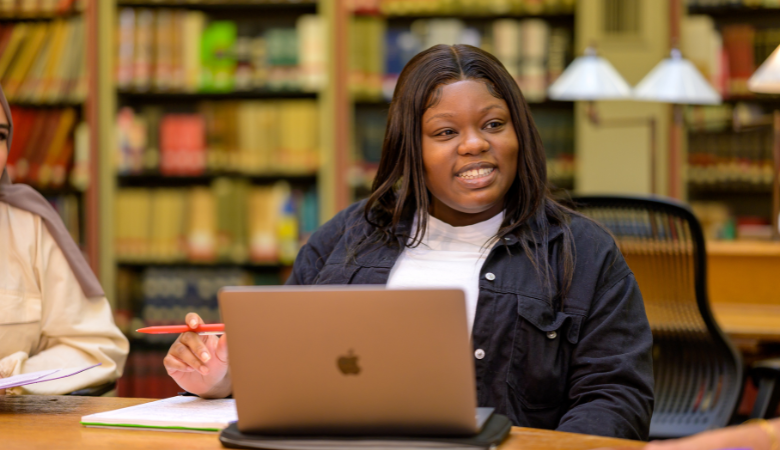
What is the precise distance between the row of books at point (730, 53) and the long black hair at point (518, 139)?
247 cm

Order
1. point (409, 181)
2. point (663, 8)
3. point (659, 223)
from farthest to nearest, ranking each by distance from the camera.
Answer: point (663, 8)
point (659, 223)
point (409, 181)

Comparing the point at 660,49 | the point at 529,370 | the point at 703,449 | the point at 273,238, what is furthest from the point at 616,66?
the point at 703,449

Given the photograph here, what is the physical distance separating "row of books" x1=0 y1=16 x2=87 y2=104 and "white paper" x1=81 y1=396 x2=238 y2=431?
9.47ft

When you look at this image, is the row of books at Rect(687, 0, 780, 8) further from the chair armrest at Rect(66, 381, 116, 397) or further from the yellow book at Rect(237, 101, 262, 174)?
the chair armrest at Rect(66, 381, 116, 397)

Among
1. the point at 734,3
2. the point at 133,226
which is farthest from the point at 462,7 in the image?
the point at 133,226

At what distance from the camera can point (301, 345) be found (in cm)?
82

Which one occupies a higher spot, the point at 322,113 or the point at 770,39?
the point at 770,39

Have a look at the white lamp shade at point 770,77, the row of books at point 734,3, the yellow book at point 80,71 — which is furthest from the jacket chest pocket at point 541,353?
the yellow book at point 80,71

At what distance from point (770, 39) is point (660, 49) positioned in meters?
0.54

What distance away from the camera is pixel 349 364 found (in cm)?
81

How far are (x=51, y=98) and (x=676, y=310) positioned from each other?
3.01m

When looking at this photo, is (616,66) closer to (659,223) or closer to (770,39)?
(770,39)

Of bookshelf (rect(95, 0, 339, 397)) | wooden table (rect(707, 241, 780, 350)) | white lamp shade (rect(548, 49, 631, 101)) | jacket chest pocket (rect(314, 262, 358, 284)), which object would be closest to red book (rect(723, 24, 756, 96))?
white lamp shade (rect(548, 49, 631, 101))

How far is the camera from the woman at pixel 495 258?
1157mm
